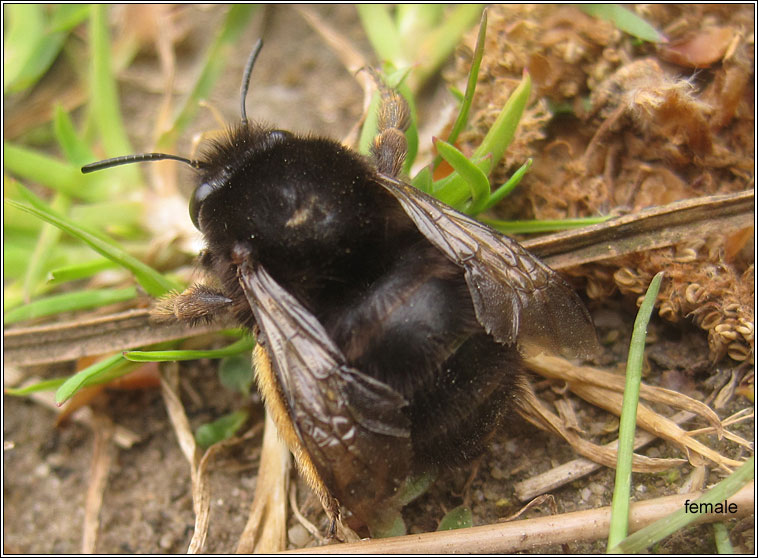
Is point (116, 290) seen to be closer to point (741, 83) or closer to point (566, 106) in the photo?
point (566, 106)

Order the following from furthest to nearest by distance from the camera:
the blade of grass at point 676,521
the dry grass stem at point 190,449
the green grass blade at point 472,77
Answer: the dry grass stem at point 190,449 < the green grass blade at point 472,77 < the blade of grass at point 676,521

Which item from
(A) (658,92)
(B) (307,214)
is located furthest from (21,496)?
(A) (658,92)

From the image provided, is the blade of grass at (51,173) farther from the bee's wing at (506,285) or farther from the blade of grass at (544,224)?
the blade of grass at (544,224)

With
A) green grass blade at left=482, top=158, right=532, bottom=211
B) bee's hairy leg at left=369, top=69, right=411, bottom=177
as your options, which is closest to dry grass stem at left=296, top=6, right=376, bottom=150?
bee's hairy leg at left=369, top=69, right=411, bottom=177

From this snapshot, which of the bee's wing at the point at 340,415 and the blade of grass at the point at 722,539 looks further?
the blade of grass at the point at 722,539

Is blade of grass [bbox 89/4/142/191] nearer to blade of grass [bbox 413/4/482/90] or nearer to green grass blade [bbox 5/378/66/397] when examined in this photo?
green grass blade [bbox 5/378/66/397]

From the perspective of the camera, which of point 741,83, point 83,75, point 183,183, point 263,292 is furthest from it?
point 83,75

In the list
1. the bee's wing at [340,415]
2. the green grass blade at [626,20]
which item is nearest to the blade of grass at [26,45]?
the bee's wing at [340,415]
